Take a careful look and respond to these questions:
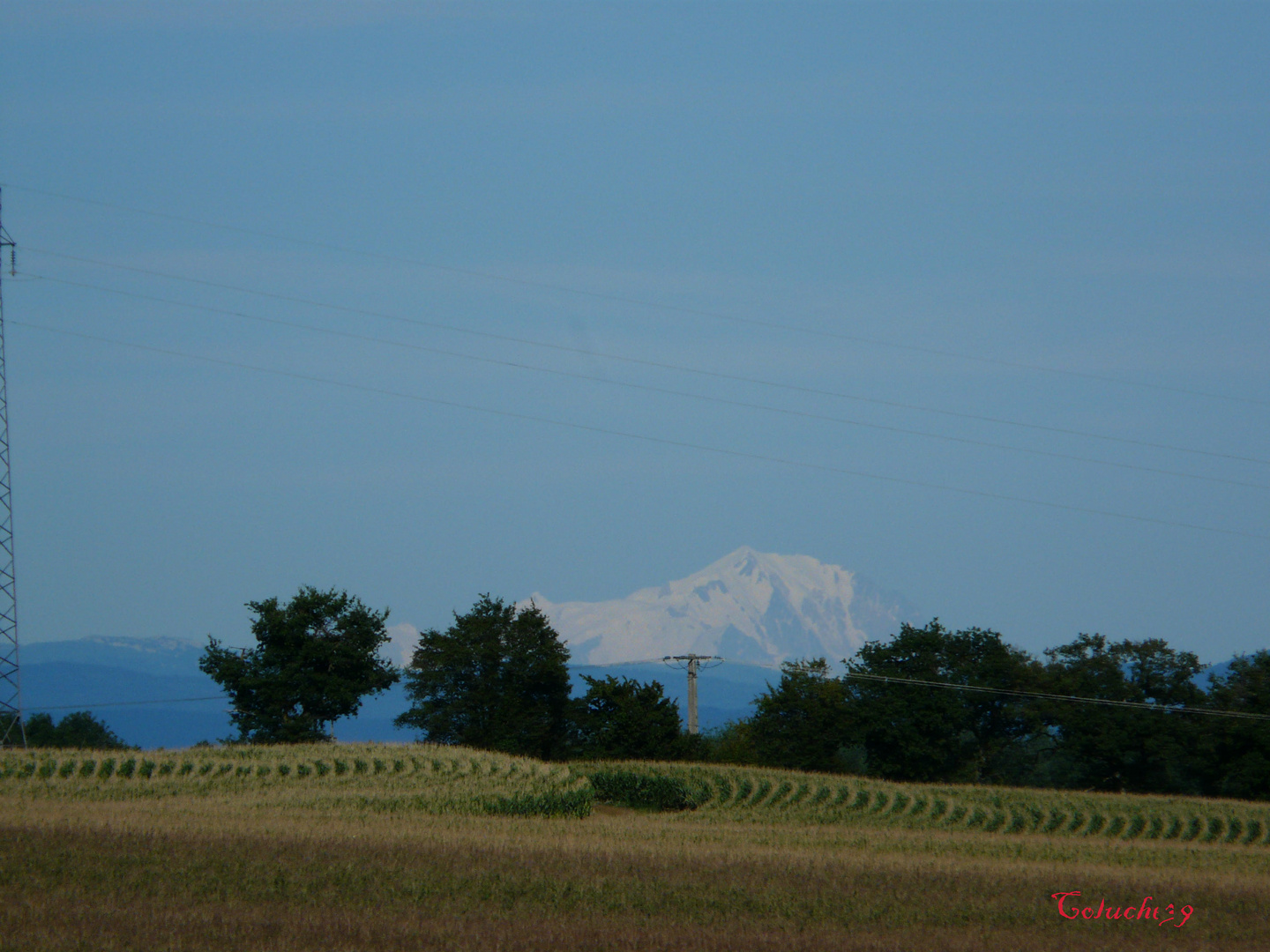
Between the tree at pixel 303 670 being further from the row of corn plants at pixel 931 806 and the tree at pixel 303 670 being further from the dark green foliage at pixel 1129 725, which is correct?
the dark green foliage at pixel 1129 725

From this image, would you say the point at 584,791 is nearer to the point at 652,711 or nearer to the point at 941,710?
the point at 652,711

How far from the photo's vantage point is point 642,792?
50.3 metres

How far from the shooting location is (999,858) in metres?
34.6

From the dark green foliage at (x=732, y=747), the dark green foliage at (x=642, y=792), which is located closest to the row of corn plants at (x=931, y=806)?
the dark green foliage at (x=642, y=792)

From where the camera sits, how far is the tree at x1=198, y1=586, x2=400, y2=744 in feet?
236

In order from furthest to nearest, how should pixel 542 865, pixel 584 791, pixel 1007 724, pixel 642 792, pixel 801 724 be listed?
pixel 1007 724 < pixel 801 724 < pixel 642 792 < pixel 584 791 < pixel 542 865

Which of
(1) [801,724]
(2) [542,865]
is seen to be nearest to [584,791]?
(2) [542,865]

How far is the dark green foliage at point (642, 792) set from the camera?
165ft

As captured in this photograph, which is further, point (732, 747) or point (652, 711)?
point (732, 747)

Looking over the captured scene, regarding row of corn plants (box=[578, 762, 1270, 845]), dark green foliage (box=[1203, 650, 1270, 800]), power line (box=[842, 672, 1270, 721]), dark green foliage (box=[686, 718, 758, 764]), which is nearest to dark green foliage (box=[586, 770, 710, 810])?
row of corn plants (box=[578, 762, 1270, 845])

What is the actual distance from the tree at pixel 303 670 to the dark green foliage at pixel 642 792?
82.0ft

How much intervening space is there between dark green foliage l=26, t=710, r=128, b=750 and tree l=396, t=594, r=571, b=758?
102 feet

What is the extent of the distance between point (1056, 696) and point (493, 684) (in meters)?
37.3
